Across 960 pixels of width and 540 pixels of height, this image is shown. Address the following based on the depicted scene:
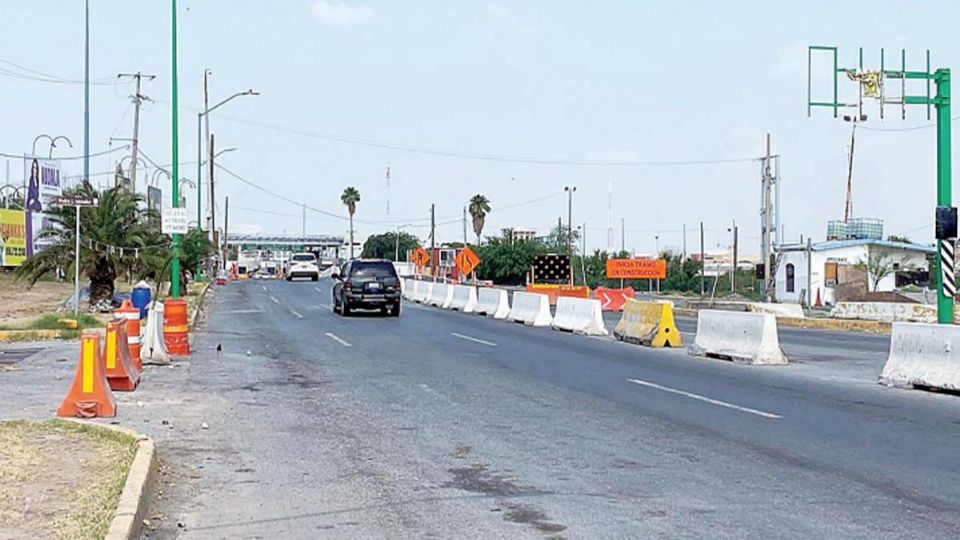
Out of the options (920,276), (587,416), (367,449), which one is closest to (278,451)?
(367,449)

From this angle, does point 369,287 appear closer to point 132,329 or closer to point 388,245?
point 132,329

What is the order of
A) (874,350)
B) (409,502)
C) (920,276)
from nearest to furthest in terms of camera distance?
(409,502) → (874,350) → (920,276)

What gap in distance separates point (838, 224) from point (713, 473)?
246 ft

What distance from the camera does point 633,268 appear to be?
54.8 m

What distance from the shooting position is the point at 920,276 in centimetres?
7844

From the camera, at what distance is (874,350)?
26219mm

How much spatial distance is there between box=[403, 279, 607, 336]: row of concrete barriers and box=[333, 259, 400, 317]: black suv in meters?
3.98

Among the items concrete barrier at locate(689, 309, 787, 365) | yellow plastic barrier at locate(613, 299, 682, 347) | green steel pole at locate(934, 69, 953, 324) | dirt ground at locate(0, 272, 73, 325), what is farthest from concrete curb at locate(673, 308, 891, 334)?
dirt ground at locate(0, 272, 73, 325)

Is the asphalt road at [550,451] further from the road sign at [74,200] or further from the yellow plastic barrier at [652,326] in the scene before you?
the road sign at [74,200]

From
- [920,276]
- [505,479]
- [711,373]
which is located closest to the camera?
[505,479]

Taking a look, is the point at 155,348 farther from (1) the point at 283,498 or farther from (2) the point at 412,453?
(1) the point at 283,498

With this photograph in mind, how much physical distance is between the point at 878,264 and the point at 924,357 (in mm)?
56471

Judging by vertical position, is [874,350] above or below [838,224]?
below

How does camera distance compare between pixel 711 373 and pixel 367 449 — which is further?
pixel 711 373
